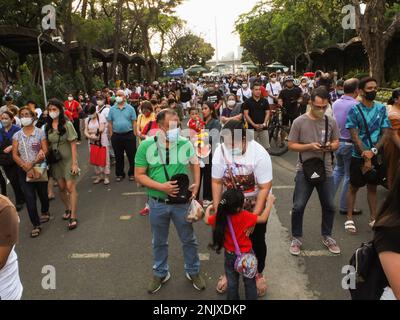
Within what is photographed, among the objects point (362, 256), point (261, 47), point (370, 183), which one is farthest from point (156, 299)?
point (261, 47)

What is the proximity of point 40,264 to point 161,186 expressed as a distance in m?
2.05

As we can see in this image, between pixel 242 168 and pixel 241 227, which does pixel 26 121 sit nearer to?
pixel 242 168

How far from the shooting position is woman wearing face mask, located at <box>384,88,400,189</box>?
485cm

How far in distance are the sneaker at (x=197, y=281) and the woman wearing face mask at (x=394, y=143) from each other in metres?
2.67

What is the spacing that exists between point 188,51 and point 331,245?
205 feet

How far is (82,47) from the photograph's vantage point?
20.8 metres

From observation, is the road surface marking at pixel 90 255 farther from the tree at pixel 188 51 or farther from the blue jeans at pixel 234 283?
the tree at pixel 188 51

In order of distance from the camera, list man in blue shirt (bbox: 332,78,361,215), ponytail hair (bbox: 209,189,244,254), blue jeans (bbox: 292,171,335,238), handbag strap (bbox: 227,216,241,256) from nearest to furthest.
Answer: ponytail hair (bbox: 209,189,244,254) → handbag strap (bbox: 227,216,241,256) → blue jeans (bbox: 292,171,335,238) → man in blue shirt (bbox: 332,78,361,215)

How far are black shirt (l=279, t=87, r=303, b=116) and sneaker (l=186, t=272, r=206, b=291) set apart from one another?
7140 millimetres

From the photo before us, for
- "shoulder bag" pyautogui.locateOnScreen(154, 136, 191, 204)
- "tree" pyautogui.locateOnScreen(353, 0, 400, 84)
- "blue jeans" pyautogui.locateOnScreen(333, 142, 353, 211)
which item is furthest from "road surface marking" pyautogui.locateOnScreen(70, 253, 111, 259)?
"tree" pyautogui.locateOnScreen(353, 0, 400, 84)

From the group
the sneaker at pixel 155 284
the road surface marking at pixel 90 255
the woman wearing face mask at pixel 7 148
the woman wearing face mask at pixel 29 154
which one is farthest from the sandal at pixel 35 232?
the sneaker at pixel 155 284

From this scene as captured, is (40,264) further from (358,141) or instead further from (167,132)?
(358,141)

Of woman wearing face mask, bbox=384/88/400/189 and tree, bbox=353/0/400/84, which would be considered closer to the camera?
woman wearing face mask, bbox=384/88/400/189

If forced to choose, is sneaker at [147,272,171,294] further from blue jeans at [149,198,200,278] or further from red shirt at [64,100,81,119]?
red shirt at [64,100,81,119]
